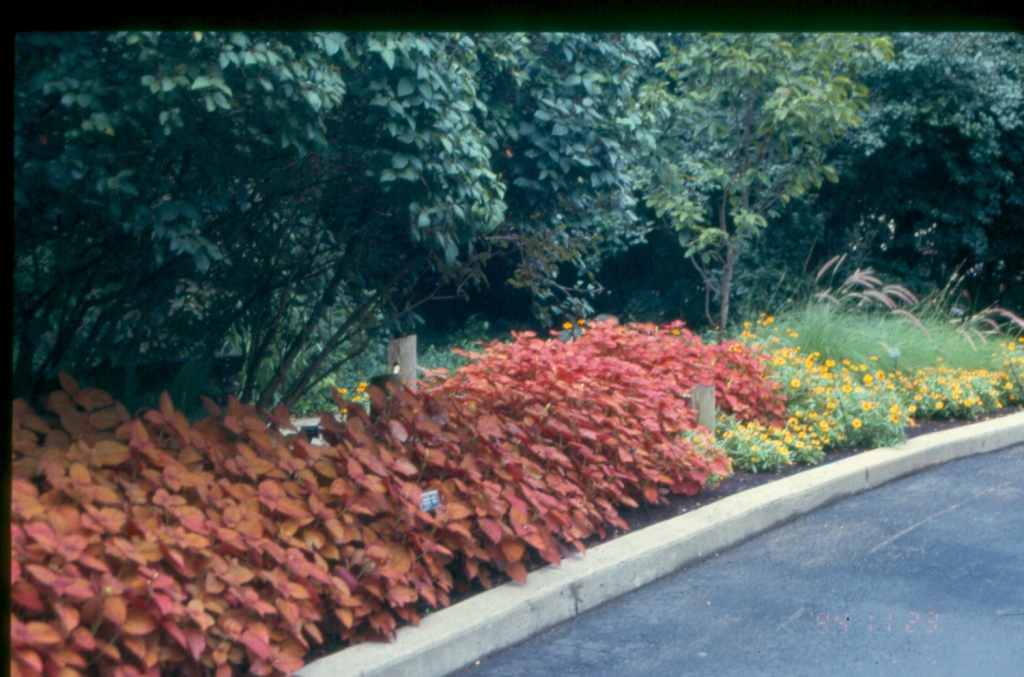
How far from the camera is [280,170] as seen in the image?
496 centimetres

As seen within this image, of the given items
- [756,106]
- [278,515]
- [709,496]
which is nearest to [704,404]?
[709,496]

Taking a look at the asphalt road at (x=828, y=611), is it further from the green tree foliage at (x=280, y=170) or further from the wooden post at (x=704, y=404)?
the green tree foliage at (x=280, y=170)

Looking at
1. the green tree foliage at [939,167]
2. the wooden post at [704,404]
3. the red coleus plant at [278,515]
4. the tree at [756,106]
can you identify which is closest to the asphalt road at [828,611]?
the red coleus plant at [278,515]

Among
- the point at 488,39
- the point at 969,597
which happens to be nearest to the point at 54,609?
the point at 488,39

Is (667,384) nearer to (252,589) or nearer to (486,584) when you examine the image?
(486,584)

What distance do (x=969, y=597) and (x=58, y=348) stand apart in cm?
492

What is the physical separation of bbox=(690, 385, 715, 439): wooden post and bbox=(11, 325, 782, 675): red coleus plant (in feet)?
4.28

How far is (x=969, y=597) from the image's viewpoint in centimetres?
500

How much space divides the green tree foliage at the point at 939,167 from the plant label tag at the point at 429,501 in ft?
39.2

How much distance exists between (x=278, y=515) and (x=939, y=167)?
1371 centimetres

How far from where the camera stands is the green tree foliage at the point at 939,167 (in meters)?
14.3

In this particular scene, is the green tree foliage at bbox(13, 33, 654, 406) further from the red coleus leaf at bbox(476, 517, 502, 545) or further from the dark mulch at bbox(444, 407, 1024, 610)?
the dark mulch at bbox(444, 407, 1024, 610)

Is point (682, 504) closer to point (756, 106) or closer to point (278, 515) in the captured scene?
point (278, 515)

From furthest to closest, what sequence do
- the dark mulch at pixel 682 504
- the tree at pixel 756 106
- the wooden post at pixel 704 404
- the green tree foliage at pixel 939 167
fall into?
the green tree foliage at pixel 939 167 → the tree at pixel 756 106 → the wooden post at pixel 704 404 → the dark mulch at pixel 682 504
